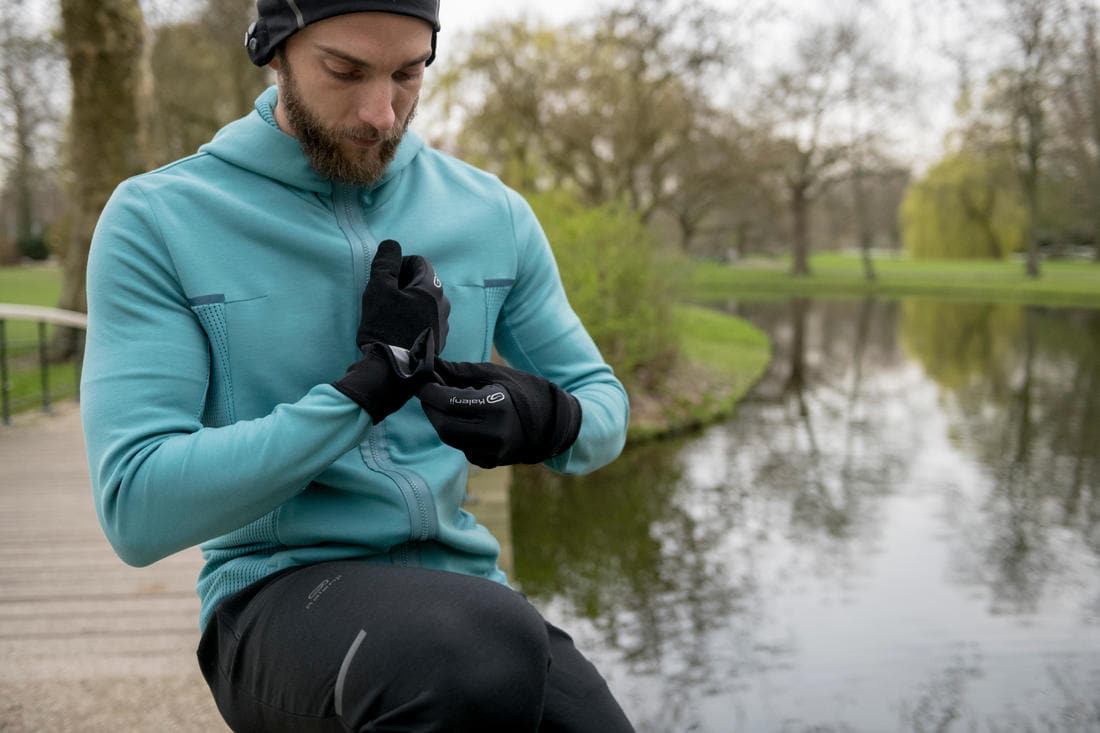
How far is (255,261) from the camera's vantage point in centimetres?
159

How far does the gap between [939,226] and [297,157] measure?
5096 centimetres

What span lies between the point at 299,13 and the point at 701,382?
39.4ft

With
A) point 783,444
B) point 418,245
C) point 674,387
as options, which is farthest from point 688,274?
point 418,245

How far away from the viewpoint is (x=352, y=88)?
1.58 m

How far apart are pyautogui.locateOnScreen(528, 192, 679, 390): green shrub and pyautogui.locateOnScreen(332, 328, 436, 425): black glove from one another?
8856mm

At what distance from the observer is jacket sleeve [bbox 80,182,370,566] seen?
1.38 meters

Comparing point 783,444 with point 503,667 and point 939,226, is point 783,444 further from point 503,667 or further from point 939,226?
point 939,226

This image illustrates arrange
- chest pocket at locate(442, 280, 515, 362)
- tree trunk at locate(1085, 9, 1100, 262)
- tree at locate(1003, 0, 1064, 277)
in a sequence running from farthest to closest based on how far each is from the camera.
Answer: tree at locate(1003, 0, 1064, 277), tree trunk at locate(1085, 9, 1100, 262), chest pocket at locate(442, 280, 515, 362)

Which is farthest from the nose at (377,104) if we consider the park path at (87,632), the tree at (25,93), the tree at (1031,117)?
the tree at (1031,117)

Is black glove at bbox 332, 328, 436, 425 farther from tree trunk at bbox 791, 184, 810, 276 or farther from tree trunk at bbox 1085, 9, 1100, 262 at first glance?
tree trunk at bbox 791, 184, 810, 276

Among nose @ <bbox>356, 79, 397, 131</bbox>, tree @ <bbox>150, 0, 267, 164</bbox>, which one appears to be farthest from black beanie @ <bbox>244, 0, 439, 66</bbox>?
tree @ <bbox>150, 0, 267, 164</bbox>

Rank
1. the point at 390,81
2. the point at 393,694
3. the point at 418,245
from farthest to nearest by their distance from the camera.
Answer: the point at 418,245 → the point at 390,81 → the point at 393,694

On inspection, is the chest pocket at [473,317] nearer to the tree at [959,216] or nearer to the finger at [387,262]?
the finger at [387,262]

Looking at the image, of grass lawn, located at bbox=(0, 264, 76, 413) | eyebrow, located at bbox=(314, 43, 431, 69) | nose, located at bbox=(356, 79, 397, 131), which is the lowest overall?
grass lawn, located at bbox=(0, 264, 76, 413)
